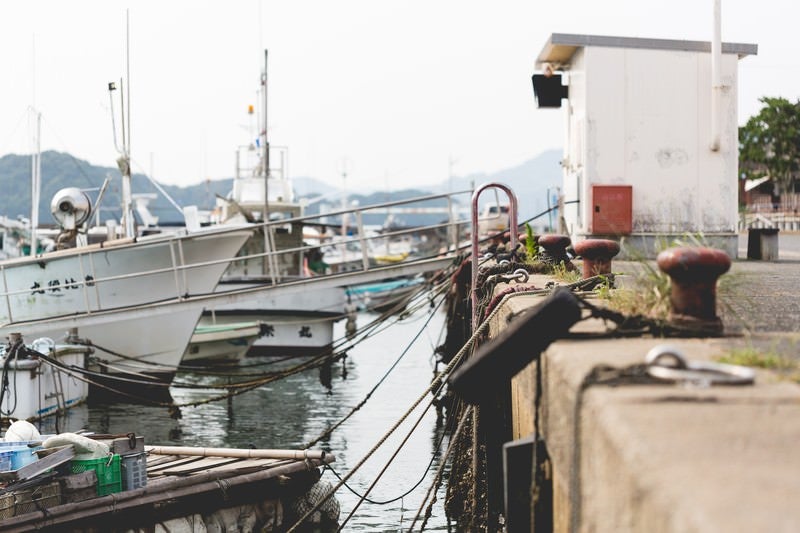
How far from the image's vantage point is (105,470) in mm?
9289

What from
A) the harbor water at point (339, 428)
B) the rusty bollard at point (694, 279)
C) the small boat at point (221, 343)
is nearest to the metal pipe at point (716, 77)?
the harbor water at point (339, 428)

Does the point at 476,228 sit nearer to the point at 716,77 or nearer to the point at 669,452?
the point at 716,77

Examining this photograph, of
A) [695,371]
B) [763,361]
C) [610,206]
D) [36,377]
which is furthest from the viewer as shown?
[36,377]

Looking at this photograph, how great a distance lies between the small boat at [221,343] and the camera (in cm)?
2625

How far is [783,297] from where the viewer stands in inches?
340

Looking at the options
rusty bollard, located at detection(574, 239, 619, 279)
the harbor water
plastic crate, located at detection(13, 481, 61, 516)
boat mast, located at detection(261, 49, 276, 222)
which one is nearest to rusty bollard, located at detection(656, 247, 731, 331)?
rusty bollard, located at detection(574, 239, 619, 279)

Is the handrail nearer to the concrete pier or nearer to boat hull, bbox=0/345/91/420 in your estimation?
the concrete pier

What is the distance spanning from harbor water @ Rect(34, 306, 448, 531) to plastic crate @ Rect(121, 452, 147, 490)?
3037mm

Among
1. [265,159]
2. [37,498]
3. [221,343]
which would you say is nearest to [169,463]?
[37,498]

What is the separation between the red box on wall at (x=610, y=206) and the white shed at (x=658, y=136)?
15 millimetres

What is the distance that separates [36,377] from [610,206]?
9605 mm

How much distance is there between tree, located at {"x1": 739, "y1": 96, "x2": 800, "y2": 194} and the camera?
71688 mm

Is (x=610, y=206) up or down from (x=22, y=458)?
up

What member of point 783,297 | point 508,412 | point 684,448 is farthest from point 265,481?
point 684,448
